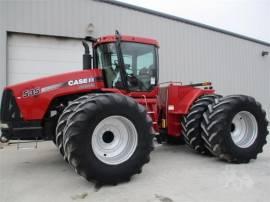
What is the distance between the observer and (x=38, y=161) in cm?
575

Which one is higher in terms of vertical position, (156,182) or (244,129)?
(244,129)

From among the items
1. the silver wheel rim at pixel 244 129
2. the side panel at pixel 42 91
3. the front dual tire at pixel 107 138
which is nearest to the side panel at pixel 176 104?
the silver wheel rim at pixel 244 129

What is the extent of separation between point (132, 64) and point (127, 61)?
15 centimetres

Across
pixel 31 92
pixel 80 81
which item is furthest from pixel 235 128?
pixel 31 92

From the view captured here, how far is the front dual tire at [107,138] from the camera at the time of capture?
3.88 metres

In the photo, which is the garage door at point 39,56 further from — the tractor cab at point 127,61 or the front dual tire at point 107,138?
the front dual tire at point 107,138

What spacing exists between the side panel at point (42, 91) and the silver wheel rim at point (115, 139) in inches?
36.3

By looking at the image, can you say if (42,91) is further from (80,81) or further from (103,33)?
(103,33)

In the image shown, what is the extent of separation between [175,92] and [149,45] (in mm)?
1153

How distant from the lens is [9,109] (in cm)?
472

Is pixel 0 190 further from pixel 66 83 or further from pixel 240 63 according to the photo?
pixel 240 63

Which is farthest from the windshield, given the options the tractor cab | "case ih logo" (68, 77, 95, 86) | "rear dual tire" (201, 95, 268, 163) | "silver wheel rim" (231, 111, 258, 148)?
"silver wheel rim" (231, 111, 258, 148)

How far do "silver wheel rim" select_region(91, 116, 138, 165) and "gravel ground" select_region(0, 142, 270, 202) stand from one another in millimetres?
410

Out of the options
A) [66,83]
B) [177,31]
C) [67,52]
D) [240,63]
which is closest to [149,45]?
[66,83]
